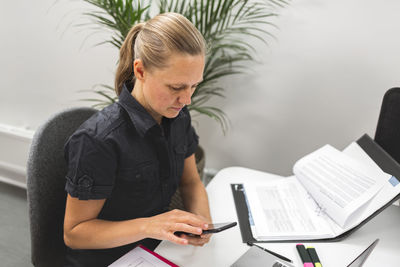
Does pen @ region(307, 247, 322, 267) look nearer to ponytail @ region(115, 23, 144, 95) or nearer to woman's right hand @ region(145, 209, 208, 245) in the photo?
woman's right hand @ region(145, 209, 208, 245)

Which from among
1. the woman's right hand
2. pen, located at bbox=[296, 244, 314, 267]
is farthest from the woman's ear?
pen, located at bbox=[296, 244, 314, 267]

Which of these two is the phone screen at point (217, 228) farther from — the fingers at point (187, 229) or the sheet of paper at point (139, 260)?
the sheet of paper at point (139, 260)

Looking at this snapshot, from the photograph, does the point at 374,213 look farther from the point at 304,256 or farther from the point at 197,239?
the point at 197,239

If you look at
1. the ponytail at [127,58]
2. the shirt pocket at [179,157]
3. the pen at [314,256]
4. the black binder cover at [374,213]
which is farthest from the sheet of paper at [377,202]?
the ponytail at [127,58]

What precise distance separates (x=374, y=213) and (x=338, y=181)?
14cm

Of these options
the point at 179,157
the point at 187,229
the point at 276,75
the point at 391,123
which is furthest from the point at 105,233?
the point at 276,75

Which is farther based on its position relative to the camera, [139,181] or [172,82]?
[139,181]

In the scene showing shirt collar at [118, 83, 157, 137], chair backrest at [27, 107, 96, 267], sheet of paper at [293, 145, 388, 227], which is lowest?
chair backrest at [27, 107, 96, 267]

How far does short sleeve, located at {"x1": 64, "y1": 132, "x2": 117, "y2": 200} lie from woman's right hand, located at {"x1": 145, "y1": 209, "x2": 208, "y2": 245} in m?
0.15

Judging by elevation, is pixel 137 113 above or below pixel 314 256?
above

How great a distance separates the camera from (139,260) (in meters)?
0.76

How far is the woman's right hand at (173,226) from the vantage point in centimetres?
74

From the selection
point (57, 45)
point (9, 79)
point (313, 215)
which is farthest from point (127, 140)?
point (9, 79)

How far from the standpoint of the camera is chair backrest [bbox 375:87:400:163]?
102cm
